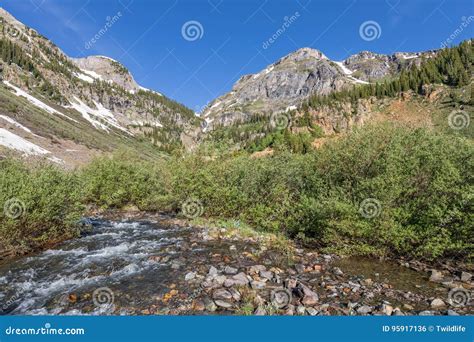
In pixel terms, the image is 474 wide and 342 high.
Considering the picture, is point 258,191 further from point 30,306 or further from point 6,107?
point 6,107

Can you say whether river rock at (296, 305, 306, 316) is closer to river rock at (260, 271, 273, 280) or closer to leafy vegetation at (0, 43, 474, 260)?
river rock at (260, 271, 273, 280)

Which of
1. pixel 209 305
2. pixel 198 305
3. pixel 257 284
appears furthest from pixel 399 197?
pixel 198 305

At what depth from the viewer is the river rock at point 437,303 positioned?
8.92 meters

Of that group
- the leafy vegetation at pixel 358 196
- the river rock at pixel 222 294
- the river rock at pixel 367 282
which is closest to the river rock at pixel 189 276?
the river rock at pixel 222 294

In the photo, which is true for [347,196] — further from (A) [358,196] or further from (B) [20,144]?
(B) [20,144]

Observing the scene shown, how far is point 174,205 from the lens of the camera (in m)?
27.7

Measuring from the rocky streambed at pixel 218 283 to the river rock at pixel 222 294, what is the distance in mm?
31

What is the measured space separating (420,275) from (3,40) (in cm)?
24704

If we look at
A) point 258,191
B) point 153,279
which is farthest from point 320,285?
point 258,191

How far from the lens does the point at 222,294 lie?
962 cm

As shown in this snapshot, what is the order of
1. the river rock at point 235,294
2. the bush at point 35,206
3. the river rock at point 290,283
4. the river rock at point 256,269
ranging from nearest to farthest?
the river rock at point 235,294
the river rock at point 290,283
the river rock at point 256,269
the bush at point 35,206

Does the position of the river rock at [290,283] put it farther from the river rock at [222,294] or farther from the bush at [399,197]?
the bush at [399,197]

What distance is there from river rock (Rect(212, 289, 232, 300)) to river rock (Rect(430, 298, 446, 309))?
5963 millimetres

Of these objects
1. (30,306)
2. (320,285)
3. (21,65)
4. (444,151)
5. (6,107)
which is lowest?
(30,306)
